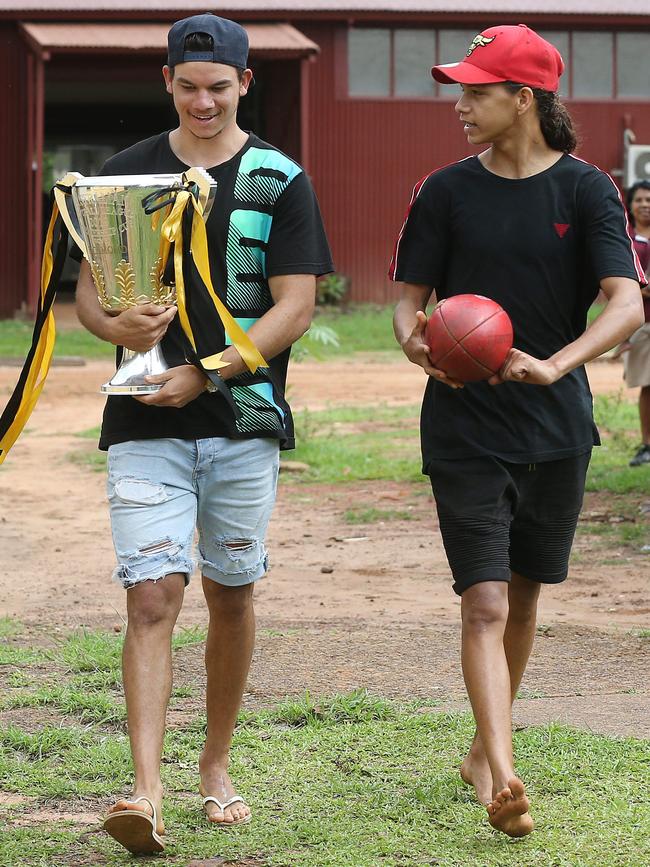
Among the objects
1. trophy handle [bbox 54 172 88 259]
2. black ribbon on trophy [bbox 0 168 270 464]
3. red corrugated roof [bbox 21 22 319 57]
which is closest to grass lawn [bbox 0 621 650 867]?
black ribbon on trophy [bbox 0 168 270 464]

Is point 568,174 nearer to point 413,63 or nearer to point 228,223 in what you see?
point 228,223

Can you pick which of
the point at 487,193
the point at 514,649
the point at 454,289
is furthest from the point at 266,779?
the point at 487,193

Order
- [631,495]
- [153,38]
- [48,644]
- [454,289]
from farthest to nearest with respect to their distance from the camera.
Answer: [153,38], [631,495], [48,644], [454,289]

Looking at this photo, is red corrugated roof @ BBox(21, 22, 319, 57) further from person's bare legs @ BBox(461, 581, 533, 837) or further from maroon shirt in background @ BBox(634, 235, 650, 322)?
person's bare legs @ BBox(461, 581, 533, 837)

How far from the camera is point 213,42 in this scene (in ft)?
13.8

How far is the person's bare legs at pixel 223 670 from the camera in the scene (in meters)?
4.40

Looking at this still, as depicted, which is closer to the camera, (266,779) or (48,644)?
(266,779)

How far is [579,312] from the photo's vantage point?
446 cm

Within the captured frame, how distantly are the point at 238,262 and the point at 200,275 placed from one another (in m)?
0.17

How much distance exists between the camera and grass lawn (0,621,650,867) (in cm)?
407

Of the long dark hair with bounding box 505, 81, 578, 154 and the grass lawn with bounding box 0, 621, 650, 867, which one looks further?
the long dark hair with bounding box 505, 81, 578, 154

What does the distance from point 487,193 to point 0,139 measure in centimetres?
2218

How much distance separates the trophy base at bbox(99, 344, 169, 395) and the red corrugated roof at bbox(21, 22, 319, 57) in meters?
19.1

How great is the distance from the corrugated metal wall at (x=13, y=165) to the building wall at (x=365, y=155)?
486cm
